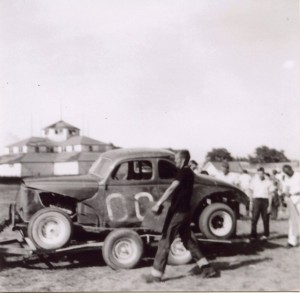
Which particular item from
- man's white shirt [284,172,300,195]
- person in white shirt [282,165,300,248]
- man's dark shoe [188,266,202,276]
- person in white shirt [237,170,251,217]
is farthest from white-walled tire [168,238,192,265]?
person in white shirt [237,170,251,217]

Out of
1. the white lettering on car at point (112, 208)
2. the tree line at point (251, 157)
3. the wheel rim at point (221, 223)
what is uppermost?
the tree line at point (251, 157)

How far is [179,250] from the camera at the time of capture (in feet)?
20.5

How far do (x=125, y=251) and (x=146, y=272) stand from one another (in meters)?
0.42

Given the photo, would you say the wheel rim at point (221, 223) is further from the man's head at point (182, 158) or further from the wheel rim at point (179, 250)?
the man's head at point (182, 158)

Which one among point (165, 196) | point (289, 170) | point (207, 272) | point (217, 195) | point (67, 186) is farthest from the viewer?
point (289, 170)

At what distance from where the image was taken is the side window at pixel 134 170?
21.2 ft

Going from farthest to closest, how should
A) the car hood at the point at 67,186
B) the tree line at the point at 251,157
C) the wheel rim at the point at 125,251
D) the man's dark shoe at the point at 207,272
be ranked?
1. the tree line at the point at 251,157
2. the car hood at the point at 67,186
3. the wheel rim at the point at 125,251
4. the man's dark shoe at the point at 207,272

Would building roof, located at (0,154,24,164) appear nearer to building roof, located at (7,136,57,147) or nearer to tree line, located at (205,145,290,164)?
building roof, located at (7,136,57,147)

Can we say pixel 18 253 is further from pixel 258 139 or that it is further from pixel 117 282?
pixel 258 139

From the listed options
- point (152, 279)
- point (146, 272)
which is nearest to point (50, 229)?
point (146, 272)

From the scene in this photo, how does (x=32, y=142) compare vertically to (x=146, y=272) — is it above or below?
above

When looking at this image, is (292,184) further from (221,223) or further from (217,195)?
(221,223)

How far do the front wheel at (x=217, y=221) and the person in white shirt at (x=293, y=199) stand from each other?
121cm

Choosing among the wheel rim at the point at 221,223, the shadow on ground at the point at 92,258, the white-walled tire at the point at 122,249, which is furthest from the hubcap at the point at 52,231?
the wheel rim at the point at 221,223
